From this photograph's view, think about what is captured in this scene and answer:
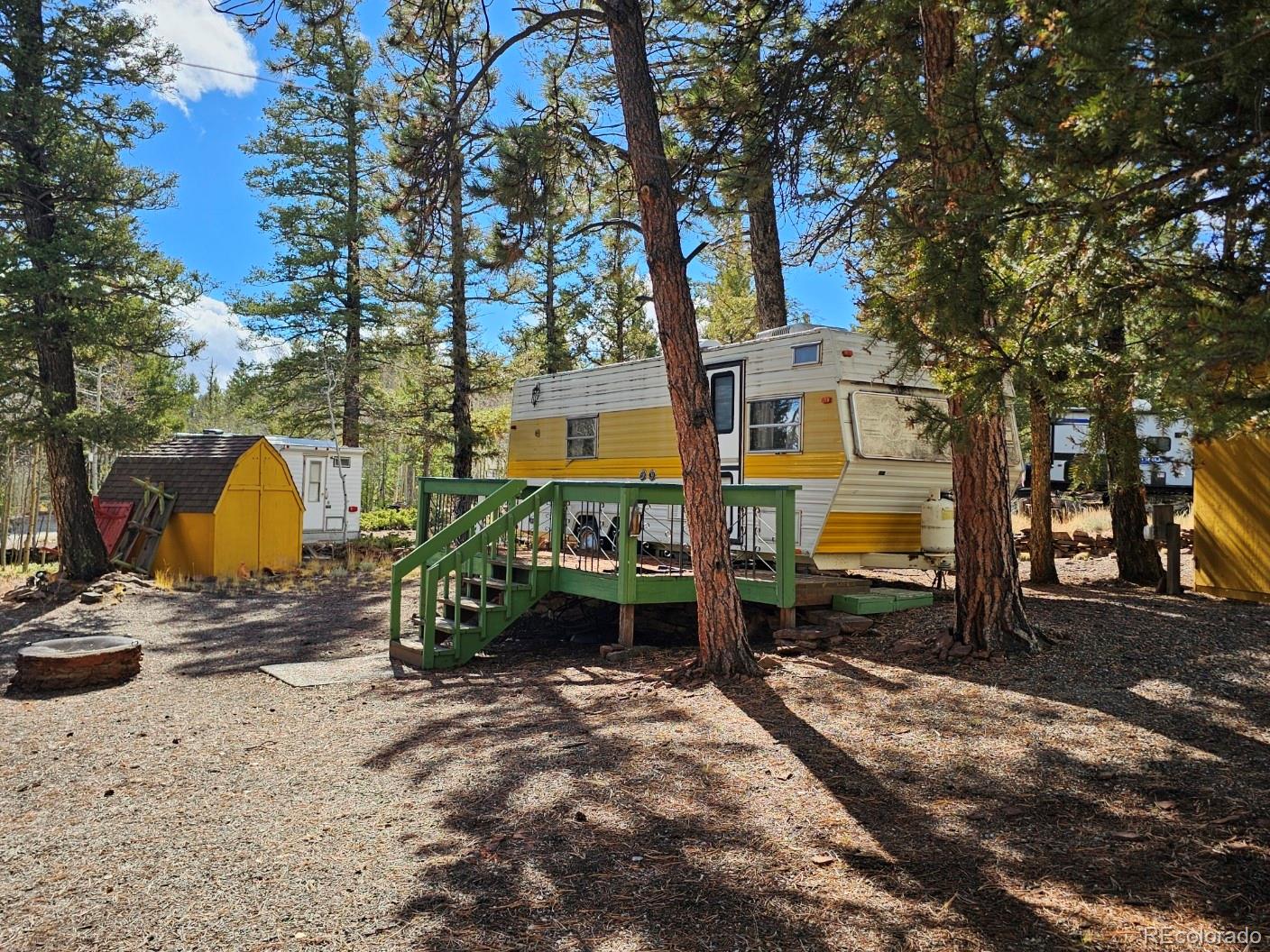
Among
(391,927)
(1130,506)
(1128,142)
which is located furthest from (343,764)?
(1130,506)

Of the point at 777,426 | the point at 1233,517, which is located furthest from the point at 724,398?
the point at 1233,517

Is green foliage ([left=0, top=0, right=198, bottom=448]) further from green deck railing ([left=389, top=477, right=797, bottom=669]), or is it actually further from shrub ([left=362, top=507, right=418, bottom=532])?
shrub ([left=362, top=507, right=418, bottom=532])

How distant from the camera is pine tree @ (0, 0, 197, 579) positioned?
1192 centimetres

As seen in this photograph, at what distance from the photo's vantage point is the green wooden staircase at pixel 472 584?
767 cm

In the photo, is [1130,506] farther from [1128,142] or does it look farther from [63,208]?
[63,208]

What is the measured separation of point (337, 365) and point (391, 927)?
21.4 meters

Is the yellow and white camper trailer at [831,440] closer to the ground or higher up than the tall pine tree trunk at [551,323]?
closer to the ground

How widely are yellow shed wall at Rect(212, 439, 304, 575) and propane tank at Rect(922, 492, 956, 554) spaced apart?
10.2 meters

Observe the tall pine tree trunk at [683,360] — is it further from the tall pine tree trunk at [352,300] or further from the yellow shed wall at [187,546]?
the tall pine tree trunk at [352,300]

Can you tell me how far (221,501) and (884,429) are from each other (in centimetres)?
993

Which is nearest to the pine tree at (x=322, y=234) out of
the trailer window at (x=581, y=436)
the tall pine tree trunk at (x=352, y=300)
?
the tall pine tree trunk at (x=352, y=300)

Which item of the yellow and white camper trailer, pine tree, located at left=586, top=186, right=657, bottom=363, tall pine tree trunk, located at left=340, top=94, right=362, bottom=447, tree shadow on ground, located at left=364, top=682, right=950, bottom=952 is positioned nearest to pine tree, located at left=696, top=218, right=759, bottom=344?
pine tree, located at left=586, top=186, right=657, bottom=363

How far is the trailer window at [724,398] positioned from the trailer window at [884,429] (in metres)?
1.55

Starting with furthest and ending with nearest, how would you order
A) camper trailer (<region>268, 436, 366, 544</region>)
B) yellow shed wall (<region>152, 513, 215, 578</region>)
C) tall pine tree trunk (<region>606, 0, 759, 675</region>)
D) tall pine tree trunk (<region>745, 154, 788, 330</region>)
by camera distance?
1. camper trailer (<region>268, 436, 366, 544</region>)
2. yellow shed wall (<region>152, 513, 215, 578</region>)
3. tall pine tree trunk (<region>745, 154, 788, 330</region>)
4. tall pine tree trunk (<region>606, 0, 759, 675</region>)
